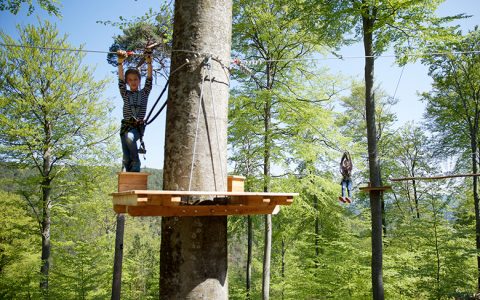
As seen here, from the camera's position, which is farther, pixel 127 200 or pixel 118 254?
pixel 118 254

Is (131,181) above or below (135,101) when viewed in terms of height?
below

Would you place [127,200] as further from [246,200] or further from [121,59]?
[121,59]

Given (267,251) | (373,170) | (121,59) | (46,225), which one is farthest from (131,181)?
(46,225)

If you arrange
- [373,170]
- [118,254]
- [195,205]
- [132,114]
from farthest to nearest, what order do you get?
[118,254], [373,170], [132,114], [195,205]

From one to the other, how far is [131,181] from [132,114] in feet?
3.11

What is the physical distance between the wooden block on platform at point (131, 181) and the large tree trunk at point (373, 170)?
18.6 feet

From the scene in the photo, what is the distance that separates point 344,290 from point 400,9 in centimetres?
853

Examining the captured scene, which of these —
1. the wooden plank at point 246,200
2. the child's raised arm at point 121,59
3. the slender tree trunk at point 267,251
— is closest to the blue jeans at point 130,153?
the child's raised arm at point 121,59

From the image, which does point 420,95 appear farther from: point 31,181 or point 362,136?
point 31,181

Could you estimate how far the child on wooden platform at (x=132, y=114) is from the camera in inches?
121

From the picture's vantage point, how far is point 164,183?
215 cm

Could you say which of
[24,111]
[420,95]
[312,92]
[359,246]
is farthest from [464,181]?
[24,111]

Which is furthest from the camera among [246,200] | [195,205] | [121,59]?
[121,59]

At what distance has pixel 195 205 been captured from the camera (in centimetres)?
191
